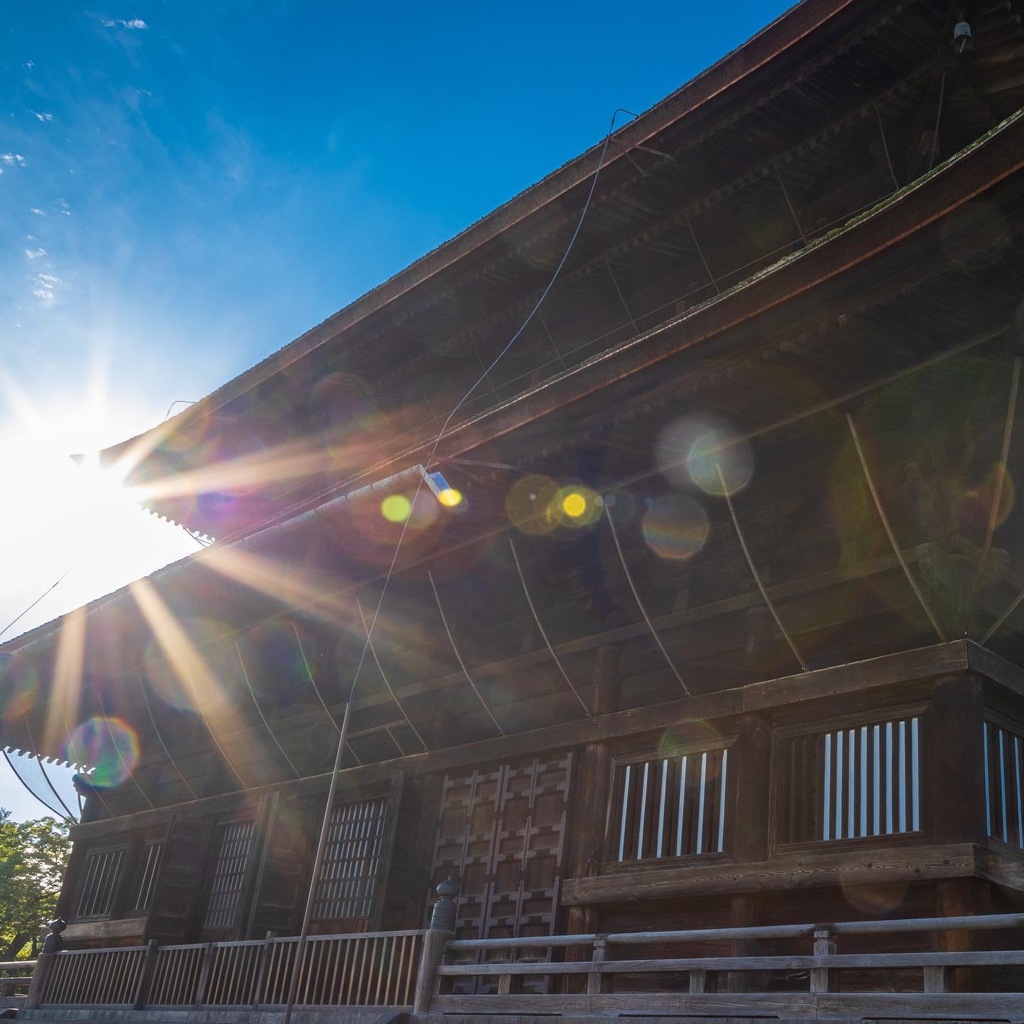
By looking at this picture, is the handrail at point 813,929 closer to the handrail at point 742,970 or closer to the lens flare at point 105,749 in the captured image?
the handrail at point 742,970

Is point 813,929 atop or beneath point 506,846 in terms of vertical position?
beneath

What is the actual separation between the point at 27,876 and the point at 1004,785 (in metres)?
26.3

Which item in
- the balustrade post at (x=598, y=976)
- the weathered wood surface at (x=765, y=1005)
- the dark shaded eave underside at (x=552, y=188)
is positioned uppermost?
the dark shaded eave underside at (x=552, y=188)

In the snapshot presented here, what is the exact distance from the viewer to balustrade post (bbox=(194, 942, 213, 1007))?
10742mm

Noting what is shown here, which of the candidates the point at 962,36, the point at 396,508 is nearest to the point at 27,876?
the point at 396,508

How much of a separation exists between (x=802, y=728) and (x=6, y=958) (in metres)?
26.4

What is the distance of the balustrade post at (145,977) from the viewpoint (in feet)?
37.9

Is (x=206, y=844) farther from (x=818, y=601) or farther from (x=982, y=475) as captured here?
(x=982, y=475)

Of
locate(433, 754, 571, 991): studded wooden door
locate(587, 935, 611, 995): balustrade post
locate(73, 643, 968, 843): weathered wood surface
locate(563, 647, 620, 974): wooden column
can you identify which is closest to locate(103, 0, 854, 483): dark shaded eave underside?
locate(563, 647, 620, 974): wooden column

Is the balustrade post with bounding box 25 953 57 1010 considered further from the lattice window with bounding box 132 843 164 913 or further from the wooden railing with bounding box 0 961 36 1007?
the lattice window with bounding box 132 843 164 913

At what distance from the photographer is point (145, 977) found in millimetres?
11609

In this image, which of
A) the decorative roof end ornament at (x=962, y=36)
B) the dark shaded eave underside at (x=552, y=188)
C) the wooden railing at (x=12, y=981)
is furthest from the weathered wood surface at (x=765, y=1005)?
the wooden railing at (x=12, y=981)

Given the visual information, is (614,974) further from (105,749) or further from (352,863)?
(105,749)

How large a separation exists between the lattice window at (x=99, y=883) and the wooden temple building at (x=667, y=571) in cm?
8
